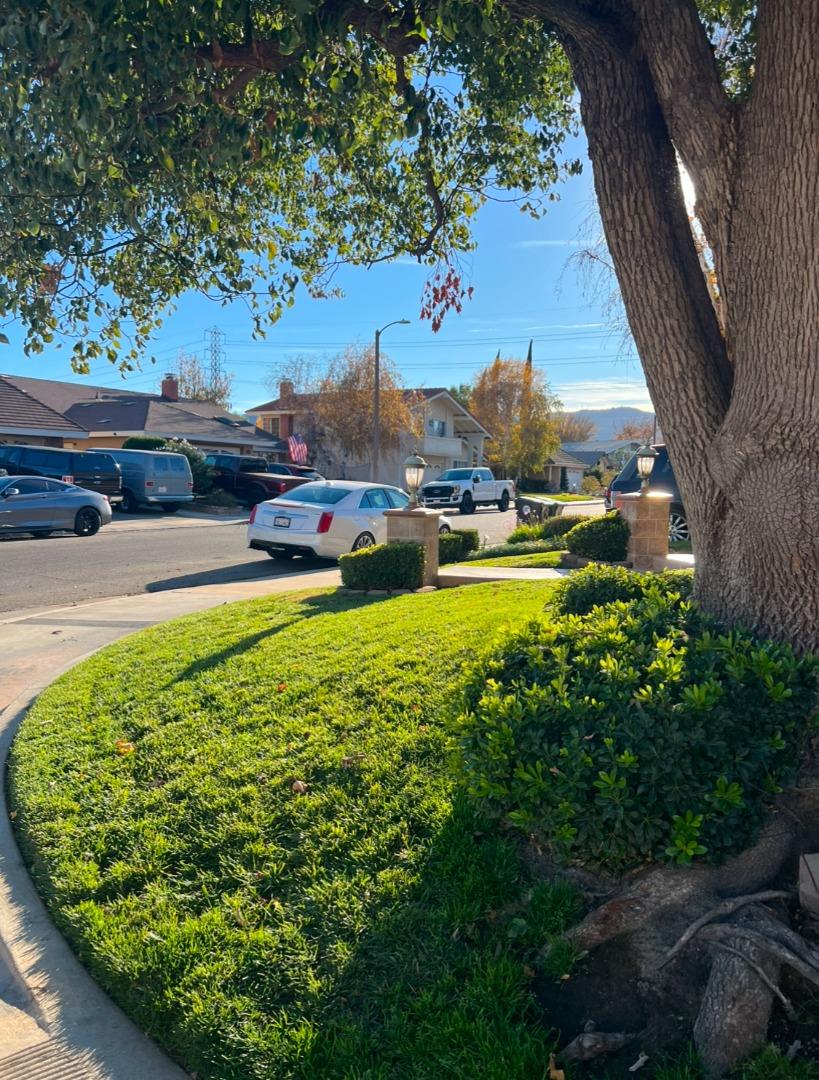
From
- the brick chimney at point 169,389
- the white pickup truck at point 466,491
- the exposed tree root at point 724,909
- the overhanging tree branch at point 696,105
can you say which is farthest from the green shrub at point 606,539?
A: the brick chimney at point 169,389

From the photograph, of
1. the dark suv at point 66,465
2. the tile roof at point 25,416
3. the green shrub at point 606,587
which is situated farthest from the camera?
the tile roof at point 25,416

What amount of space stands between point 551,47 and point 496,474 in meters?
52.1

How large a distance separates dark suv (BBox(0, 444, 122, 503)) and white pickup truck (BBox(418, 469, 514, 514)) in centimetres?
1318

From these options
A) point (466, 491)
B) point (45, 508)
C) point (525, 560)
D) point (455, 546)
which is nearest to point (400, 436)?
point (466, 491)

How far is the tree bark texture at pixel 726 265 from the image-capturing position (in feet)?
10.3

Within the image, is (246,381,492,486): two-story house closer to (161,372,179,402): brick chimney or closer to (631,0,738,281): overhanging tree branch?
(161,372,179,402): brick chimney

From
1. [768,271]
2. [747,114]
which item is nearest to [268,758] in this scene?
[768,271]

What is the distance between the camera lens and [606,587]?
4.30 m

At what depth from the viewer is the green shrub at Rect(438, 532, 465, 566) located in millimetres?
13672

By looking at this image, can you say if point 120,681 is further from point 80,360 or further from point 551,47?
point 551,47

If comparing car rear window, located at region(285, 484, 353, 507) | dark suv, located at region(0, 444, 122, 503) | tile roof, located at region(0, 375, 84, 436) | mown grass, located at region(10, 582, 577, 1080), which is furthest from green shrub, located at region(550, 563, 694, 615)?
tile roof, located at region(0, 375, 84, 436)

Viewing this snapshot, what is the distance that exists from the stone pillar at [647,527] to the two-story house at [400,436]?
33893 millimetres

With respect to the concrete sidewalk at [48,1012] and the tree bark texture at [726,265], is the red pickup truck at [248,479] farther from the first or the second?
the tree bark texture at [726,265]

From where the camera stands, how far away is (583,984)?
2.61m
